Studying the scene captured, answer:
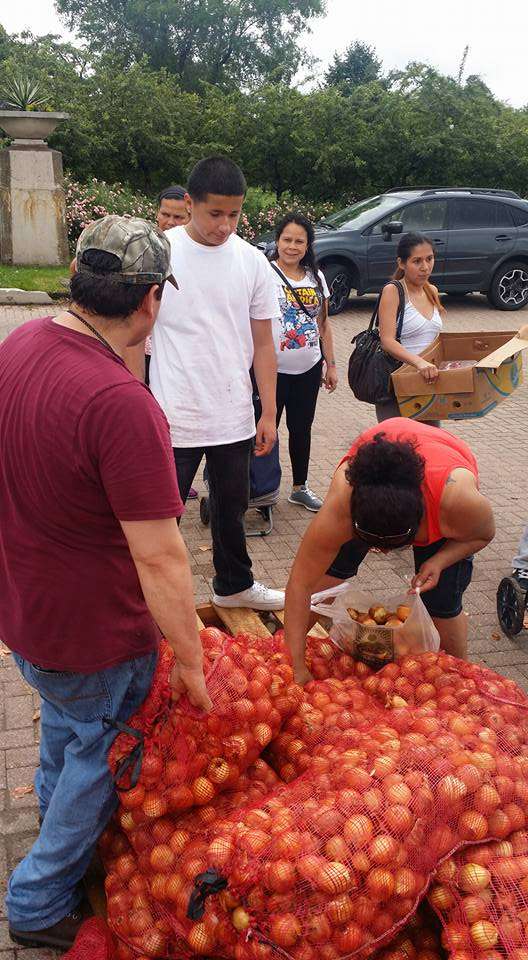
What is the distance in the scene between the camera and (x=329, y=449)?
714 centimetres

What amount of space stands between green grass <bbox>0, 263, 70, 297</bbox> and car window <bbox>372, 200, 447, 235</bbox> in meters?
5.62

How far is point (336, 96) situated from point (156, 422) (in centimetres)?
1932

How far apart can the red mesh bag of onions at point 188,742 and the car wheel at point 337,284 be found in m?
10.7

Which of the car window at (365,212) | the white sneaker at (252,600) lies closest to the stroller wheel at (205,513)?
the white sneaker at (252,600)

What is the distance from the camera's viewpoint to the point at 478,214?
44.0 ft

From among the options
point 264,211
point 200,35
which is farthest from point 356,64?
point 264,211

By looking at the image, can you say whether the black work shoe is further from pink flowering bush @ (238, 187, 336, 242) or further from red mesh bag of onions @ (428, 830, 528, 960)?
pink flowering bush @ (238, 187, 336, 242)

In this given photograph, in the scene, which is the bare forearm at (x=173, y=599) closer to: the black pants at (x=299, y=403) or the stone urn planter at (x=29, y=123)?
the black pants at (x=299, y=403)

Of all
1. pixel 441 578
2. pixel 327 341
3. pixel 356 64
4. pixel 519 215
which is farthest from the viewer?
pixel 356 64

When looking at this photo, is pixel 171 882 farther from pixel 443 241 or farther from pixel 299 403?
pixel 443 241

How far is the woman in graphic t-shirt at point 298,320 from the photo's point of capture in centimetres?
513

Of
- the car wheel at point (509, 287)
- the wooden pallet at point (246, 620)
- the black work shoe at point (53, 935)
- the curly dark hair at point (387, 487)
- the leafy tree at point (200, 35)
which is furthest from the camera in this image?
the leafy tree at point (200, 35)

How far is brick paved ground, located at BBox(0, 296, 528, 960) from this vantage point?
3.02m

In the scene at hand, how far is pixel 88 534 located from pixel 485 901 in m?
1.39
